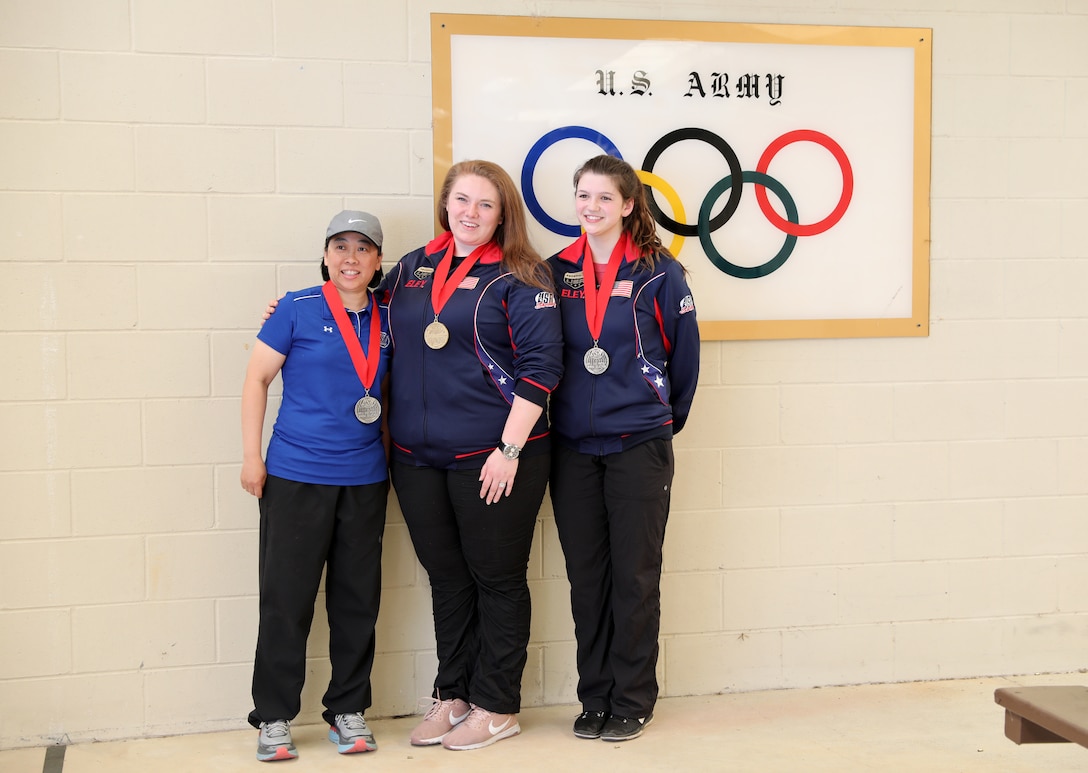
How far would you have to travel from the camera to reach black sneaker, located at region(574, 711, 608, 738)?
2.98 metres

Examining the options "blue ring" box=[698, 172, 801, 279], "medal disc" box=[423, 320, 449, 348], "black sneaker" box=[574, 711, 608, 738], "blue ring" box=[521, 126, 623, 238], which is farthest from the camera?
"blue ring" box=[698, 172, 801, 279]

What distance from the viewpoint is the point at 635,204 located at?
116 inches

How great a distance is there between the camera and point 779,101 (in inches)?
129

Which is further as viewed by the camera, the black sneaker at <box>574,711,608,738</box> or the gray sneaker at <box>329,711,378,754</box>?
the black sneaker at <box>574,711,608,738</box>

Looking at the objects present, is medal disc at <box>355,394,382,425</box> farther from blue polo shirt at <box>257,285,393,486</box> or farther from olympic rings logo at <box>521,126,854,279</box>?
olympic rings logo at <box>521,126,854,279</box>

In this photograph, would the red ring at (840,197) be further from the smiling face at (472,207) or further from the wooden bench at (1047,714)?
the wooden bench at (1047,714)

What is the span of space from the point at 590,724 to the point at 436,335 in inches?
49.4

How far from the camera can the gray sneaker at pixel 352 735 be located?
2867 mm

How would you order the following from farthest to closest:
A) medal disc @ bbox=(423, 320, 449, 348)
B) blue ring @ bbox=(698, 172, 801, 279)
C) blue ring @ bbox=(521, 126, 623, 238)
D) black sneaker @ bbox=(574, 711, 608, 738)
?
blue ring @ bbox=(698, 172, 801, 279) → blue ring @ bbox=(521, 126, 623, 238) → black sneaker @ bbox=(574, 711, 608, 738) → medal disc @ bbox=(423, 320, 449, 348)

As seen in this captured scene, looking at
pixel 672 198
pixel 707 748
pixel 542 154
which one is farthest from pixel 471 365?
pixel 707 748

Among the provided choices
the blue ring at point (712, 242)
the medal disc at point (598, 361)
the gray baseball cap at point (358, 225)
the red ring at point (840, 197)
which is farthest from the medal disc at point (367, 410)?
the red ring at point (840, 197)

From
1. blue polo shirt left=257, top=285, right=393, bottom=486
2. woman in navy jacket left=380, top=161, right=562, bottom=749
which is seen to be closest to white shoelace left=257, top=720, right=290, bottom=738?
woman in navy jacket left=380, top=161, right=562, bottom=749

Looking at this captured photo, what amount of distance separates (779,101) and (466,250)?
120cm

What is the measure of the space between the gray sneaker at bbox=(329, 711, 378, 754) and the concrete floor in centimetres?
3
